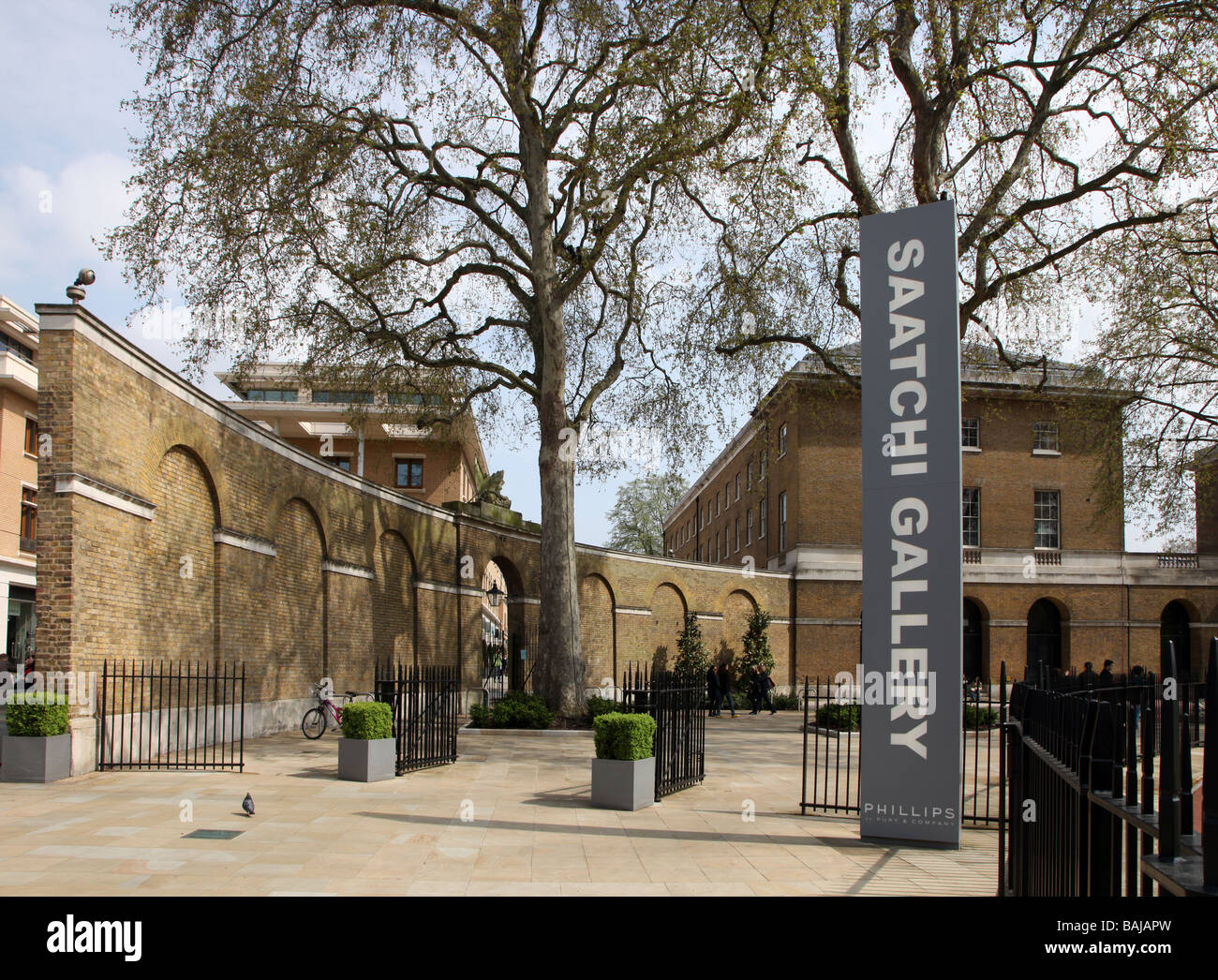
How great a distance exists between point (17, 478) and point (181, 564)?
26.0m

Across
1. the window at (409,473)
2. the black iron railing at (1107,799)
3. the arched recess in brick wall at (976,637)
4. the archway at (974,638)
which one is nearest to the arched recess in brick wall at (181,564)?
the black iron railing at (1107,799)

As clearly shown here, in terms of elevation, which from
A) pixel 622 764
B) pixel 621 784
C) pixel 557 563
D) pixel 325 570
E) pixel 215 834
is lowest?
pixel 621 784

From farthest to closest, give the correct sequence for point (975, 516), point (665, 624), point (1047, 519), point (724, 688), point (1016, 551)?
point (1047, 519), point (975, 516), point (1016, 551), point (665, 624), point (724, 688)

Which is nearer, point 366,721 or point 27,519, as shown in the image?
point 366,721

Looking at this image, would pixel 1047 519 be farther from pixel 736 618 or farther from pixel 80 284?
pixel 80 284

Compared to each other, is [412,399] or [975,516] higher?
[412,399]

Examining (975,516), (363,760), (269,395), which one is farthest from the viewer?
(269,395)

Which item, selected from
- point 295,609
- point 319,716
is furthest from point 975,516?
point 319,716

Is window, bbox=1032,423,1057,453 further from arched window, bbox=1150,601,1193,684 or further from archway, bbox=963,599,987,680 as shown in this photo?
arched window, bbox=1150,601,1193,684

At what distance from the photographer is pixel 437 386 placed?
25.0 metres

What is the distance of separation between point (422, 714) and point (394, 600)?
9.79 metres

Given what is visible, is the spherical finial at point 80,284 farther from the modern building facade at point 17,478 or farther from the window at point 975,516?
the window at point 975,516

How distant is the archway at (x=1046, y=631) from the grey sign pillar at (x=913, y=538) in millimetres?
31332

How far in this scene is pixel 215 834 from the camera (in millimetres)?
8578
